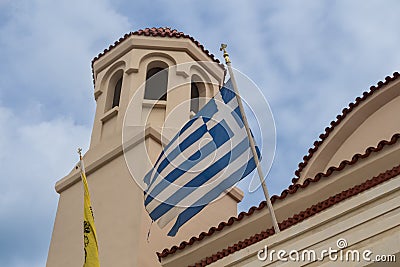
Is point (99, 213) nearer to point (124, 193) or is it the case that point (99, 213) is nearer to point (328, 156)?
point (124, 193)

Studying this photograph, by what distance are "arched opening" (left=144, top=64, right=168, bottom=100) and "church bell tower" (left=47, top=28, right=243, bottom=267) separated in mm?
19

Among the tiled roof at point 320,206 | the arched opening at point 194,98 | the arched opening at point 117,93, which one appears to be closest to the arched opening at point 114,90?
the arched opening at point 117,93

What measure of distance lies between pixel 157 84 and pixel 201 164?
17.7ft

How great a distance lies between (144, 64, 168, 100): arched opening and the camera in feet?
48.5

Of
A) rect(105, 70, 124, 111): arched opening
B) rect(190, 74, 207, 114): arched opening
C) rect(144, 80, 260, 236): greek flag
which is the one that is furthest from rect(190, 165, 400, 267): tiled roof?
rect(105, 70, 124, 111): arched opening

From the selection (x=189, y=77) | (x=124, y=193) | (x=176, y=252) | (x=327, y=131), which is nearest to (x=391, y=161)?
(x=176, y=252)

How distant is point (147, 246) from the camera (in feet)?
37.6

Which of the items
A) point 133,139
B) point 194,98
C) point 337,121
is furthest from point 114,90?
point 337,121

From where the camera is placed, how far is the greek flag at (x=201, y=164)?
9.40 meters

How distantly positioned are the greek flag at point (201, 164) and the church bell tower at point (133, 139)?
1746 mm

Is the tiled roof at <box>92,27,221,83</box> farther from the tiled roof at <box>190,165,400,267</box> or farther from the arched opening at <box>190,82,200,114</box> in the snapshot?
the tiled roof at <box>190,165,400,267</box>

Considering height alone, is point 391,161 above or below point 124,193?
below

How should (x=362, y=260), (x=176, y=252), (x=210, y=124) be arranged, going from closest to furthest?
(x=362, y=260)
(x=210, y=124)
(x=176, y=252)

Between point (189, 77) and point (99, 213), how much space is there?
11.6ft
